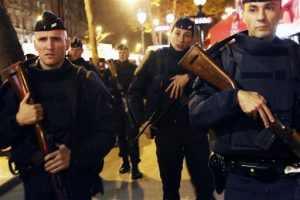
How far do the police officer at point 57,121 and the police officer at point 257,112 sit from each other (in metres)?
0.74

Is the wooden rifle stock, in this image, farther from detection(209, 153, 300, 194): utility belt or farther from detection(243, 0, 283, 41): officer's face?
detection(209, 153, 300, 194): utility belt

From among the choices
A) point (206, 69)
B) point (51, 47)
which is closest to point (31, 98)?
point (51, 47)

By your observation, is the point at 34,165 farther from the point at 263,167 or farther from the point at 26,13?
the point at 26,13

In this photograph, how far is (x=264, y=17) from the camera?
2.64 m

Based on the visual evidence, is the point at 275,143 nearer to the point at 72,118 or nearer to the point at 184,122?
the point at 72,118

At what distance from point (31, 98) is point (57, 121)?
0.23 metres

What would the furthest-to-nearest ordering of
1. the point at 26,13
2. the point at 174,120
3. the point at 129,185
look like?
the point at 26,13 → the point at 129,185 → the point at 174,120

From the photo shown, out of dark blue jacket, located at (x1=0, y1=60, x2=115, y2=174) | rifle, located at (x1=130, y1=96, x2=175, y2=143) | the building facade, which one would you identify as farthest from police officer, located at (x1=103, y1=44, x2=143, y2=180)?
the building facade

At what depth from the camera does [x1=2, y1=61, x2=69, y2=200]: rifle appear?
2.80 meters

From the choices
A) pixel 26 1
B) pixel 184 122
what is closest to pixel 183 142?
pixel 184 122

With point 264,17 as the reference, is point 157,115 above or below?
below

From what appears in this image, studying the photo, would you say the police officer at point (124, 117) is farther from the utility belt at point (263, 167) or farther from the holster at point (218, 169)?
the utility belt at point (263, 167)

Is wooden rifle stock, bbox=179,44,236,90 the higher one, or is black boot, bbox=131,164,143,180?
wooden rifle stock, bbox=179,44,236,90

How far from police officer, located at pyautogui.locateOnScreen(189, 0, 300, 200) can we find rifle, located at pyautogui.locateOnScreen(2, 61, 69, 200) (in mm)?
954
